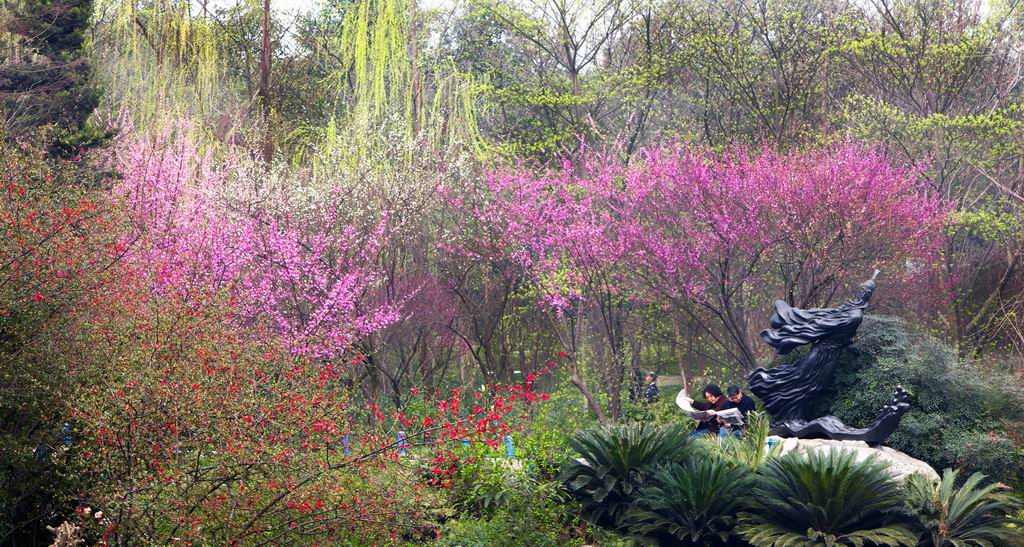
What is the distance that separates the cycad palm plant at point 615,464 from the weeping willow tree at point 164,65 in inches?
424

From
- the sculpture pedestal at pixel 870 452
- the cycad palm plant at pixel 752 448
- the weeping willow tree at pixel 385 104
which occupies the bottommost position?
the sculpture pedestal at pixel 870 452

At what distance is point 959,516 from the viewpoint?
31.9ft

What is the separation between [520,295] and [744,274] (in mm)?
4457

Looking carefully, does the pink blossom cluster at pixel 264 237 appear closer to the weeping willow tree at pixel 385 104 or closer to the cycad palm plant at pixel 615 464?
the weeping willow tree at pixel 385 104

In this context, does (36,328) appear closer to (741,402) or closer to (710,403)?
(710,403)

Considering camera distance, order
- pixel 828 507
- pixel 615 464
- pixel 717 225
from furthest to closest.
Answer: pixel 717 225
pixel 615 464
pixel 828 507

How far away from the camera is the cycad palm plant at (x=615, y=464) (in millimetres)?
10297

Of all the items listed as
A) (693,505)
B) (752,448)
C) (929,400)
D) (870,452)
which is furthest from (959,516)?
(929,400)

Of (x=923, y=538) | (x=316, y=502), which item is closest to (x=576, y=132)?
(x=923, y=538)

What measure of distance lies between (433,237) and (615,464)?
8.65 metres

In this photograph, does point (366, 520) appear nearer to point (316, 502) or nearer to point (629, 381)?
point (316, 502)

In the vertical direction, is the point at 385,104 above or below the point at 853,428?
above

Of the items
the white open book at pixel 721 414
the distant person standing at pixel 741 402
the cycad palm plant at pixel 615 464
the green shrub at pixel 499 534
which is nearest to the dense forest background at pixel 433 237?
the green shrub at pixel 499 534

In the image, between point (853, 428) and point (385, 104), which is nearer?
point (853, 428)
